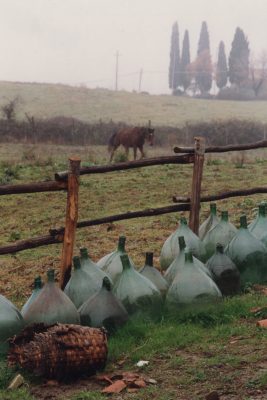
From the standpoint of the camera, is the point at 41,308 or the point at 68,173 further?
the point at 68,173

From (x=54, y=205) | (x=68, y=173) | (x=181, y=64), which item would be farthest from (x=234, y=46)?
(x=68, y=173)

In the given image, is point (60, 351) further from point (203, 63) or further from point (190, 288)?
point (203, 63)

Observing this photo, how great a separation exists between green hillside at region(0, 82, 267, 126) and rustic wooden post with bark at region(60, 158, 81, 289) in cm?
3738

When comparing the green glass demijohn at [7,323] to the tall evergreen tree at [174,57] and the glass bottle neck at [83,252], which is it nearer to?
the glass bottle neck at [83,252]

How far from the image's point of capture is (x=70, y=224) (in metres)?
5.55

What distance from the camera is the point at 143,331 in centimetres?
461

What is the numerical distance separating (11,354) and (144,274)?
1.42 meters

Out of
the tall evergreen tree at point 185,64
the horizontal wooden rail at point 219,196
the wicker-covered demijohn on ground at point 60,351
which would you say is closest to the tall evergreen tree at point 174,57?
the tall evergreen tree at point 185,64

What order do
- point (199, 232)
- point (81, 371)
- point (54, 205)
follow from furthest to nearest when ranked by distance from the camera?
point (54, 205) → point (199, 232) → point (81, 371)

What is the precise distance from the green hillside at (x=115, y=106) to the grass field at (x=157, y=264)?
2881 cm

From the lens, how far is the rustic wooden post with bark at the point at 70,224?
18.1 ft

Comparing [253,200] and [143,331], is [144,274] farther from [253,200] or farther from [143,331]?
[253,200]

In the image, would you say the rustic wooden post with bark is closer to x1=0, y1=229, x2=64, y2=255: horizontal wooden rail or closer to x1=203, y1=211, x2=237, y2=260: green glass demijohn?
x1=0, y1=229, x2=64, y2=255: horizontal wooden rail

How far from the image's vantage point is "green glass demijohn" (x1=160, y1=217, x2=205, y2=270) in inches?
232
